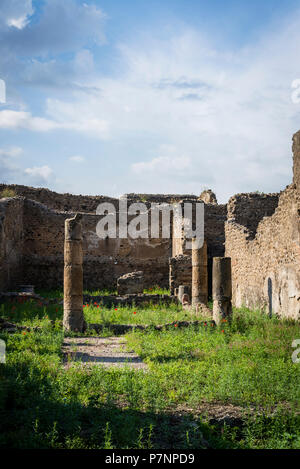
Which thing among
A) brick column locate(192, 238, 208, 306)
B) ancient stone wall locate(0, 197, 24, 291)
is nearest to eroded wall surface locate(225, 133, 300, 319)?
brick column locate(192, 238, 208, 306)

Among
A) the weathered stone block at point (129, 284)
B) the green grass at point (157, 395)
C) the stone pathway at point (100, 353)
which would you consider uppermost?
the weathered stone block at point (129, 284)

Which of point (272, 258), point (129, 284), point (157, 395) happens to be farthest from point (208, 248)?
point (157, 395)

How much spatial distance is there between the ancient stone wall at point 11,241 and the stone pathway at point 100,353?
7.39 metres

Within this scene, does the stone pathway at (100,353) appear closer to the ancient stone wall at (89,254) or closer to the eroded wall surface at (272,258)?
the eroded wall surface at (272,258)

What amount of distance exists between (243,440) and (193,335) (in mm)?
4974

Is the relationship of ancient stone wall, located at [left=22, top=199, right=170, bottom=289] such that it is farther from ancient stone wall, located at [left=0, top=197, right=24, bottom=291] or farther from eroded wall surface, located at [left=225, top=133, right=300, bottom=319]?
eroded wall surface, located at [left=225, top=133, right=300, bottom=319]

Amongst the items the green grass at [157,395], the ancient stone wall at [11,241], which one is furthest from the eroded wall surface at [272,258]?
the ancient stone wall at [11,241]

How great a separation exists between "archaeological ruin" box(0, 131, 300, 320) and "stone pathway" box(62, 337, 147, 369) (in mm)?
2375

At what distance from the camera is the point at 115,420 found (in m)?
4.45

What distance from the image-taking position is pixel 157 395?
17.5 feet

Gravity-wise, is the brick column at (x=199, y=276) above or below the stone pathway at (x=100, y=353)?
above

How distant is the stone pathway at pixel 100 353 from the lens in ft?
23.6

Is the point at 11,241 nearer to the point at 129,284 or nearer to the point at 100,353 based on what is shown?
the point at 129,284

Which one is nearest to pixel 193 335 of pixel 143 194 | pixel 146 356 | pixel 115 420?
pixel 146 356
